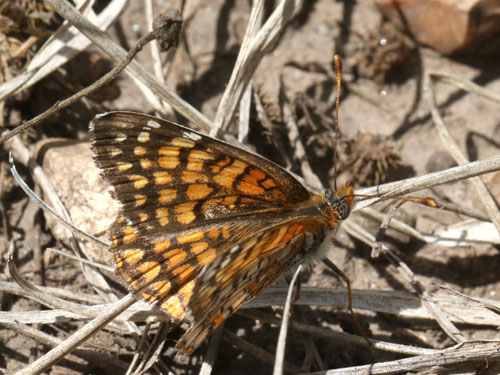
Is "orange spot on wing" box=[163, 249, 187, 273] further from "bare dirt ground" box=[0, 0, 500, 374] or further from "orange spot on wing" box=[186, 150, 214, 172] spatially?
"bare dirt ground" box=[0, 0, 500, 374]

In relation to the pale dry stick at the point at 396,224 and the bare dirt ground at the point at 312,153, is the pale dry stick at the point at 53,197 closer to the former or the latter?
the bare dirt ground at the point at 312,153

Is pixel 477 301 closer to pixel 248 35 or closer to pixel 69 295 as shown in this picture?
pixel 248 35

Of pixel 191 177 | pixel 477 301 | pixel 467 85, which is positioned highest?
pixel 467 85

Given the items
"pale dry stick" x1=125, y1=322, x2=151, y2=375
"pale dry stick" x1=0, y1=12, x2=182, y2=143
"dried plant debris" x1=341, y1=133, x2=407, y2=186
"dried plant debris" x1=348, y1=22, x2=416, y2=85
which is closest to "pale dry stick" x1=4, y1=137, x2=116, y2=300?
"pale dry stick" x1=125, y1=322, x2=151, y2=375

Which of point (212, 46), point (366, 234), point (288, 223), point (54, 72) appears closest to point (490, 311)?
point (366, 234)

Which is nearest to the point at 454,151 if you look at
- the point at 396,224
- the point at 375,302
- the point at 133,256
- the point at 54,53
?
the point at 396,224

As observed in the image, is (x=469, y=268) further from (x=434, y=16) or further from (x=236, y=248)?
(x=236, y=248)
